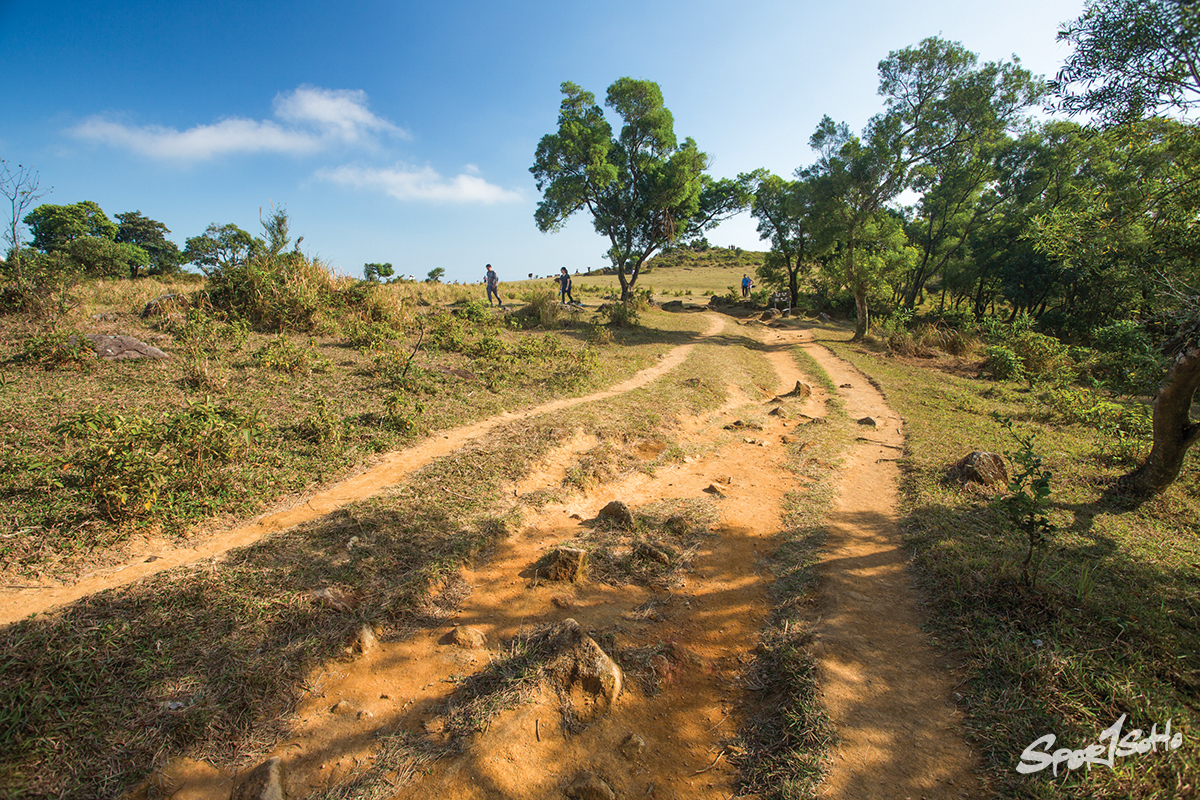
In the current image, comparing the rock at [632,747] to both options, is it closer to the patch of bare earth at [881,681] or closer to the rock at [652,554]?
the patch of bare earth at [881,681]

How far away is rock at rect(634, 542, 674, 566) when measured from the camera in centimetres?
486

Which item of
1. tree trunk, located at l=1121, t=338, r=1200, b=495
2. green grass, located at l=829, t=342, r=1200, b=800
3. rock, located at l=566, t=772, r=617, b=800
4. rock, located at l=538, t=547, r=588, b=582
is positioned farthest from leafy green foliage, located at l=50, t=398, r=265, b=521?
tree trunk, located at l=1121, t=338, r=1200, b=495

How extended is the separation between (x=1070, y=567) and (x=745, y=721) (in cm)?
363

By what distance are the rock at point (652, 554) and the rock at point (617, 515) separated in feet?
1.76

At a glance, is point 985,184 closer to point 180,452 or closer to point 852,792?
point 852,792

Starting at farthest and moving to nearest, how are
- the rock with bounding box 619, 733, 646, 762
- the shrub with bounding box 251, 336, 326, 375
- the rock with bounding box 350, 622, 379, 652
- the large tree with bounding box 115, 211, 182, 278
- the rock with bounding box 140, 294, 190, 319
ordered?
1. the large tree with bounding box 115, 211, 182, 278
2. the rock with bounding box 140, 294, 190, 319
3. the shrub with bounding box 251, 336, 326, 375
4. the rock with bounding box 350, 622, 379, 652
5. the rock with bounding box 619, 733, 646, 762

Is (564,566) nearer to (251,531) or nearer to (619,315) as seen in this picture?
(251,531)

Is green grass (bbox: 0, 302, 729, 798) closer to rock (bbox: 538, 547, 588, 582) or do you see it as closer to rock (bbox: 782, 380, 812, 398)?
rock (bbox: 538, 547, 588, 582)

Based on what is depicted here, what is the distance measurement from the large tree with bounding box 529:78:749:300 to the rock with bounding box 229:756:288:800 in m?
20.9

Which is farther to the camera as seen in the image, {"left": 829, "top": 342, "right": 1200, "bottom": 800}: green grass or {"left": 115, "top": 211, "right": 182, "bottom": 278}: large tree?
{"left": 115, "top": 211, "right": 182, "bottom": 278}: large tree

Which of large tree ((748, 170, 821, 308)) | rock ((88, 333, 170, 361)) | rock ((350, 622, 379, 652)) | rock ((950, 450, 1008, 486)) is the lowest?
rock ((350, 622, 379, 652))

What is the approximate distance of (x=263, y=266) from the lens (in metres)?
12.4

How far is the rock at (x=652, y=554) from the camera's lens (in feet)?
16.0

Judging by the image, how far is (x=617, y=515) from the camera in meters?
5.59
